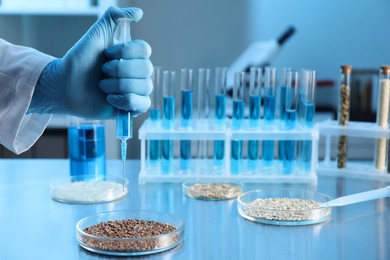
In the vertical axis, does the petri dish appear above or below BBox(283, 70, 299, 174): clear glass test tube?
below

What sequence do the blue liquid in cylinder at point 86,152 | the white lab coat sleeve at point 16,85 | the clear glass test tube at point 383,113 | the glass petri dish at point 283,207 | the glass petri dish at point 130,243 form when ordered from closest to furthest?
the glass petri dish at point 130,243 < the glass petri dish at point 283,207 < the white lab coat sleeve at point 16,85 < the blue liquid in cylinder at point 86,152 < the clear glass test tube at point 383,113

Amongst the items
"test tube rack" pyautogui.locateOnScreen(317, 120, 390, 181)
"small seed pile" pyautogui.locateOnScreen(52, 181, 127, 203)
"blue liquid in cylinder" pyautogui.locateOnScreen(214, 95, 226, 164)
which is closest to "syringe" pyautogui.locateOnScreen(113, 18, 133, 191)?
"small seed pile" pyautogui.locateOnScreen(52, 181, 127, 203)

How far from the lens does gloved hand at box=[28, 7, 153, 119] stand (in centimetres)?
125

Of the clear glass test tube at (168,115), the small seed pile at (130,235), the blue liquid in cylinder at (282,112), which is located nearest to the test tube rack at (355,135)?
the blue liquid in cylinder at (282,112)

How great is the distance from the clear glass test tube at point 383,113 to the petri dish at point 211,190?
1.60ft

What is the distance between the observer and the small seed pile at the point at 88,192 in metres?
1.38

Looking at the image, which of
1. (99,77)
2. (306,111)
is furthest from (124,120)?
(306,111)

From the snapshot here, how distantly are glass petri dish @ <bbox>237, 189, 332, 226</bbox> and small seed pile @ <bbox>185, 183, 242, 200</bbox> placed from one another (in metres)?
0.09

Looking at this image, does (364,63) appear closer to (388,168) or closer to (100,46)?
(388,168)

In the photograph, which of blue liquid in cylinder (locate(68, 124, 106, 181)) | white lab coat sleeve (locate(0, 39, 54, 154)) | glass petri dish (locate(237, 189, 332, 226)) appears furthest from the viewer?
blue liquid in cylinder (locate(68, 124, 106, 181))

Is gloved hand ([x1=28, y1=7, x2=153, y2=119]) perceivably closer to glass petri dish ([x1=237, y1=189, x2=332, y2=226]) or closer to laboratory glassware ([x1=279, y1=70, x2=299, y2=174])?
glass petri dish ([x1=237, y1=189, x2=332, y2=226])

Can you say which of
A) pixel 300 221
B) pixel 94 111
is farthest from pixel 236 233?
pixel 94 111

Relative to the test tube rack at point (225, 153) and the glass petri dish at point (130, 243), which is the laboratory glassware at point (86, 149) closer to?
the test tube rack at point (225, 153)

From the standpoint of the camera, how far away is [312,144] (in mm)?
1572
